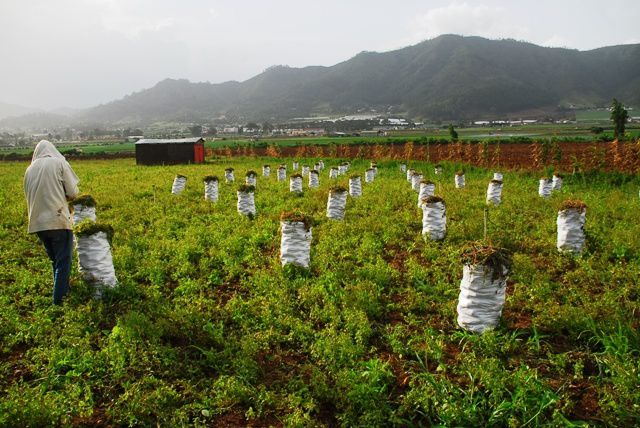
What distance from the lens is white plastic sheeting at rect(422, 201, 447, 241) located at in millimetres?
7949

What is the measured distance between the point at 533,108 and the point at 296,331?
162 metres

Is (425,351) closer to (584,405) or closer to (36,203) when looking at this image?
(584,405)

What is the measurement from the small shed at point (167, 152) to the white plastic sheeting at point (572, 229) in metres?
28.8

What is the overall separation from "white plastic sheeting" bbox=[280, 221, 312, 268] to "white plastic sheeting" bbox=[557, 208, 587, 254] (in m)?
4.35

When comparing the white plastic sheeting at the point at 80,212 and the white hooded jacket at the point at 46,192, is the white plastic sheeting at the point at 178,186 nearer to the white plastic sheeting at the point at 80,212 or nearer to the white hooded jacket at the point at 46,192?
the white plastic sheeting at the point at 80,212

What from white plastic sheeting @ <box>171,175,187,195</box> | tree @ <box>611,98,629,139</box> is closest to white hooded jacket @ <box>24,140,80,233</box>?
white plastic sheeting @ <box>171,175,187,195</box>

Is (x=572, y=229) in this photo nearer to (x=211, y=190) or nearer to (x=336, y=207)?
(x=336, y=207)

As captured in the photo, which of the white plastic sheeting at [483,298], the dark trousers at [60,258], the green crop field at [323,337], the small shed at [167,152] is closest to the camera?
the green crop field at [323,337]

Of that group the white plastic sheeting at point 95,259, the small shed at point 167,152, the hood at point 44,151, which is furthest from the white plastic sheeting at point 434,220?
the small shed at point 167,152

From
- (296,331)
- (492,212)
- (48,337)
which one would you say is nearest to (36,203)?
(48,337)

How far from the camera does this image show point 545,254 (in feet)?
23.9

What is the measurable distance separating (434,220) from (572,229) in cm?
228

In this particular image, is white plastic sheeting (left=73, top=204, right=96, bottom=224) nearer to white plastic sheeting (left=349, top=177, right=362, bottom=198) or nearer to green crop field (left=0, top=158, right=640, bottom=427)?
green crop field (left=0, top=158, right=640, bottom=427)

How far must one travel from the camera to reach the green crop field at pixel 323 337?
141 inches
